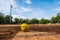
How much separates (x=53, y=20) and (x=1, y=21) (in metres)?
32.4

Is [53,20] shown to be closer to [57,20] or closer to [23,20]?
[57,20]

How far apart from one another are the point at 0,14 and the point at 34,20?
20484 millimetres

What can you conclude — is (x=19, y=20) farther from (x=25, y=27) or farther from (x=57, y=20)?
(x=25, y=27)

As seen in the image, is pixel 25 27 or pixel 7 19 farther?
pixel 7 19

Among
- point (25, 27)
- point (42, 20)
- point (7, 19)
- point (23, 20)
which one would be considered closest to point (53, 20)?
point (42, 20)

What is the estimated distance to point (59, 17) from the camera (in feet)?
315

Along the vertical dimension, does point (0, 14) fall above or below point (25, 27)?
above

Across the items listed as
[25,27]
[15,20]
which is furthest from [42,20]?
[25,27]

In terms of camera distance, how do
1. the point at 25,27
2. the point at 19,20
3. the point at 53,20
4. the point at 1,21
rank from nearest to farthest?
the point at 25,27 < the point at 1,21 < the point at 19,20 < the point at 53,20

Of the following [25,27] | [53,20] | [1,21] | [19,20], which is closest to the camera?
[25,27]

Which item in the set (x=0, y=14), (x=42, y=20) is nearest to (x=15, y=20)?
(x=0, y=14)

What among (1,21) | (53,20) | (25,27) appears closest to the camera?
(25,27)

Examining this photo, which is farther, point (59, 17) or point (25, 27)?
point (59, 17)

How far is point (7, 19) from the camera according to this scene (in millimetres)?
87938
